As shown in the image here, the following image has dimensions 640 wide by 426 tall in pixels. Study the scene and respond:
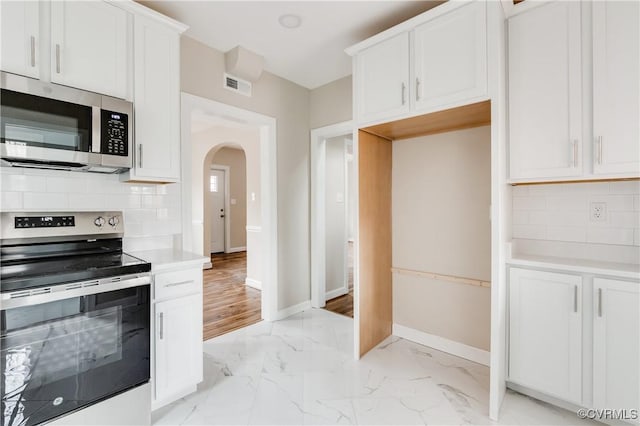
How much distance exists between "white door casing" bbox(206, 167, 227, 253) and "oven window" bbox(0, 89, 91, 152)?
234 inches

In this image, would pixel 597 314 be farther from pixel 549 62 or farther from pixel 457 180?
pixel 549 62

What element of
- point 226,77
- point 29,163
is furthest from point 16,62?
point 226,77

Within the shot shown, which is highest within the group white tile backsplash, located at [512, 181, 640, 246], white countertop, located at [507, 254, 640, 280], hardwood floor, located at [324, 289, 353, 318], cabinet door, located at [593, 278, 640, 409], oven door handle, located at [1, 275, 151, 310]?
white tile backsplash, located at [512, 181, 640, 246]

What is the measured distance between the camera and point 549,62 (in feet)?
6.07

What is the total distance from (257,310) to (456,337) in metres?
2.16

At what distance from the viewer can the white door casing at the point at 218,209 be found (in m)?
7.53

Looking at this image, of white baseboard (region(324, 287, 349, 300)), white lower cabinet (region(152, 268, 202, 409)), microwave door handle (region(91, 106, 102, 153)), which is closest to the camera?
microwave door handle (region(91, 106, 102, 153))

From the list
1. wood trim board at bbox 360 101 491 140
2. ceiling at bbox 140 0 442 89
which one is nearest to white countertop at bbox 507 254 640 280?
wood trim board at bbox 360 101 491 140

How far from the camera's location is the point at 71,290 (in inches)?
56.9

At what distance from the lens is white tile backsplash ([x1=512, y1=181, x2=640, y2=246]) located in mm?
1874

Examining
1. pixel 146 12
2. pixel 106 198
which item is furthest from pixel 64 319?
pixel 146 12

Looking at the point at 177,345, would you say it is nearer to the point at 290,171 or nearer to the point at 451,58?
the point at 290,171

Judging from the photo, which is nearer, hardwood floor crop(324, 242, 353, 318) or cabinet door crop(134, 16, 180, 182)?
cabinet door crop(134, 16, 180, 182)

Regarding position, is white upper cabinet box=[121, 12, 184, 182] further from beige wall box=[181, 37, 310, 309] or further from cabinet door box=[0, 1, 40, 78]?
beige wall box=[181, 37, 310, 309]
